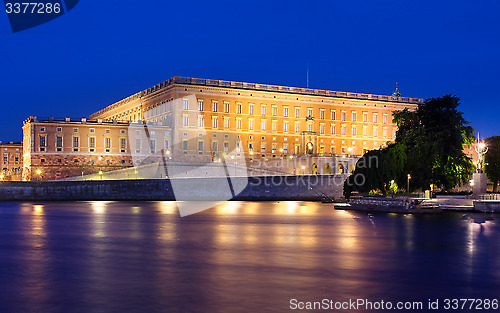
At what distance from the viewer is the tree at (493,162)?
232 feet

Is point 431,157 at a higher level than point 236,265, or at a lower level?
higher

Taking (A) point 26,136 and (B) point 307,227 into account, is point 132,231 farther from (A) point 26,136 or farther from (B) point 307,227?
(A) point 26,136

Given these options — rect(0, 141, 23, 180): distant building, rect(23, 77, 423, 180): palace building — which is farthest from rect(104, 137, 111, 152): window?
rect(0, 141, 23, 180): distant building

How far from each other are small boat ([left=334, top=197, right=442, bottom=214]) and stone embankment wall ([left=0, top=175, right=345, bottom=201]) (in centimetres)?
1719

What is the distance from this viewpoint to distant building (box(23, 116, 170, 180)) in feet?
261

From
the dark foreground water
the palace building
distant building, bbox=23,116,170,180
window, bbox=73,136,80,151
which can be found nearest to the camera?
the dark foreground water

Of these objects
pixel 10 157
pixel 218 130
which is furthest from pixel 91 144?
pixel 10 157

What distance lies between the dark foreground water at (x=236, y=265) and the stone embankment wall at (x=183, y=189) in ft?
101

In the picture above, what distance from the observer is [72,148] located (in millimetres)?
81125

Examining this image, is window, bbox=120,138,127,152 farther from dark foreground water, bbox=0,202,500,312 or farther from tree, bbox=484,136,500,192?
tree, bbox=484,136,500,192

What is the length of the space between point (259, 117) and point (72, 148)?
1243 inches

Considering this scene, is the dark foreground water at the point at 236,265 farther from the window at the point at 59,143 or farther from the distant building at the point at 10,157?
the distant building at the point at 10,157

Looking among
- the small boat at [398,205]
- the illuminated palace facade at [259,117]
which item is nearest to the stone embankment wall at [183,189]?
the small boat at [398,205]

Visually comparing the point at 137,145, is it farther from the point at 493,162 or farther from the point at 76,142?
the point at 493,162
